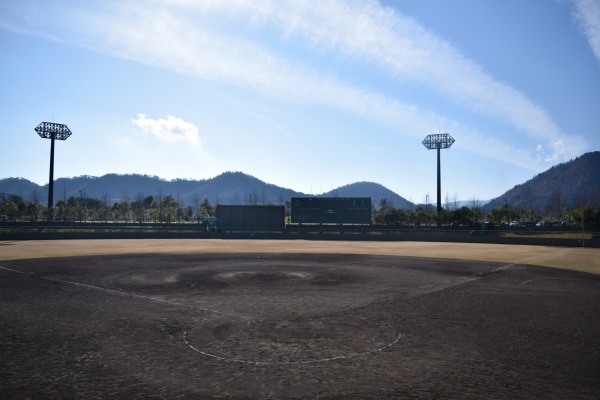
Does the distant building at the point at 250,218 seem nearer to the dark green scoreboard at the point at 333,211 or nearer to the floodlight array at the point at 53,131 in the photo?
the dark green scoreboard at the point at 333,211

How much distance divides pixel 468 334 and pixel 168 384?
7354 mm

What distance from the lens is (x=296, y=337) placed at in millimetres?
9789

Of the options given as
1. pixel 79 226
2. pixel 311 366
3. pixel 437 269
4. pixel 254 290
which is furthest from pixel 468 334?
pixel 79 226

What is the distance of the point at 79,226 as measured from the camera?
6881 cm

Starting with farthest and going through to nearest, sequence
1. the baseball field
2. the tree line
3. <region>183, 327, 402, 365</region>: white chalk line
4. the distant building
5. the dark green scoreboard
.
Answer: the tree line
the dark green scoreboard
the distant building
<region>183, 327, 402, 365</region>: white chalk line
the baseball field

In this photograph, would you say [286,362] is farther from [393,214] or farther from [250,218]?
[393,214]

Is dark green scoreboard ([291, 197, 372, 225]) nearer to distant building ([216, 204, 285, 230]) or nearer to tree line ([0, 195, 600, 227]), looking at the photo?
distant building ([216, 204, 285, 230])

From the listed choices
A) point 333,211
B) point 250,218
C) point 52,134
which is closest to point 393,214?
point 333,211

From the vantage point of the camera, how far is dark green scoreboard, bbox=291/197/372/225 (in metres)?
63.1

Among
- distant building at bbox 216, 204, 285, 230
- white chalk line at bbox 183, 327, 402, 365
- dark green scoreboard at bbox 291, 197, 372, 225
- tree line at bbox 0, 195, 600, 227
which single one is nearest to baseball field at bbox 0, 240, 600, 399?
white chalk line at bbox 183, 327, 402, 365

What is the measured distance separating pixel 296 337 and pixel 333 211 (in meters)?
54.0

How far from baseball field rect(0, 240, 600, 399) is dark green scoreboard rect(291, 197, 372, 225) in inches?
1703

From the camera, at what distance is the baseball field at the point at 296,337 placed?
22.5 feet

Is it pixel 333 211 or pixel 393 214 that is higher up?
pixel 333 211
